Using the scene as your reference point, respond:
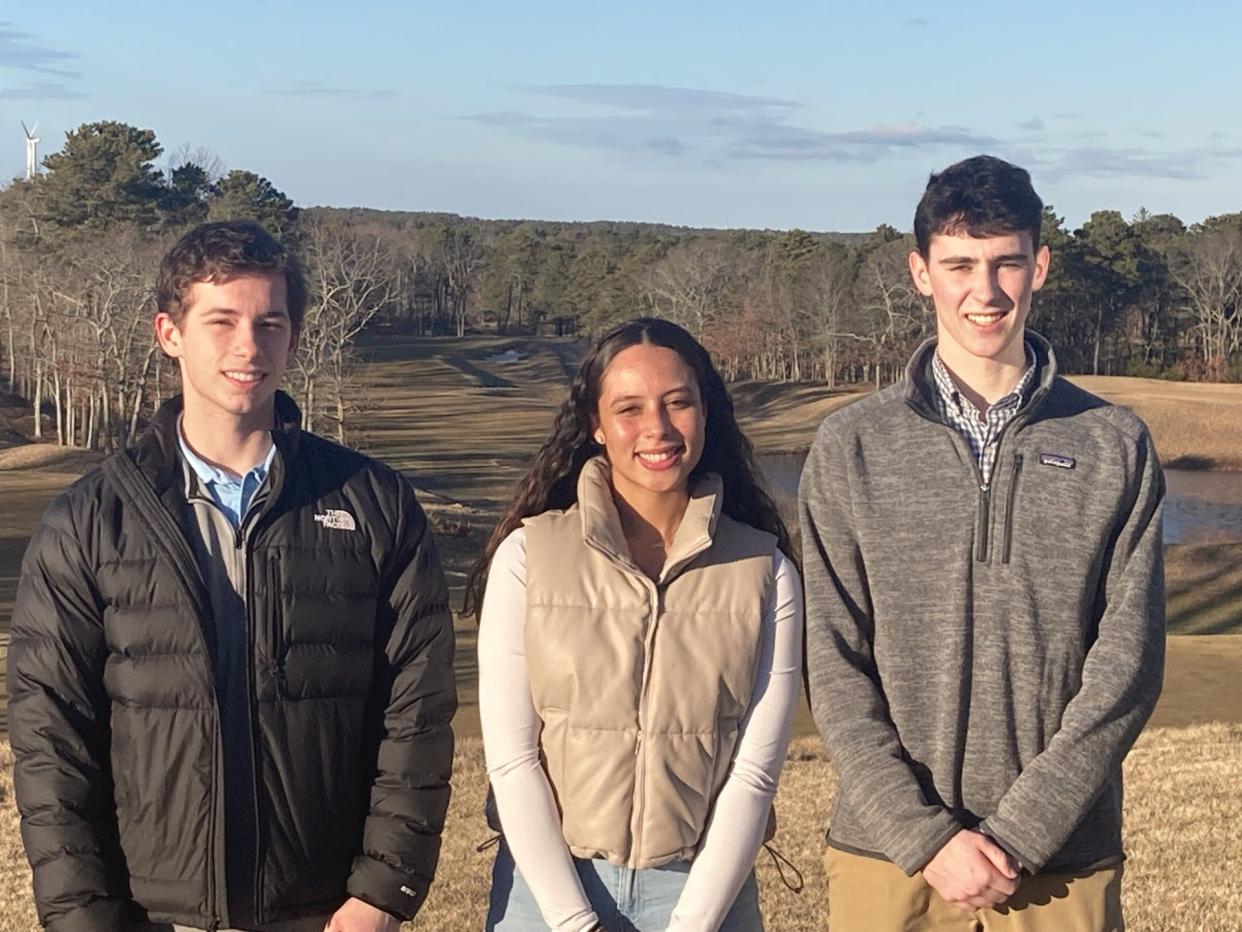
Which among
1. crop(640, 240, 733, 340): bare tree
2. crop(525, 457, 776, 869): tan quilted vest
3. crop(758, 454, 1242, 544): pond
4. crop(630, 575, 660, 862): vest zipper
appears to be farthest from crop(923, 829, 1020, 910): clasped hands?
crop(640, 240, 733, 340): bare tree

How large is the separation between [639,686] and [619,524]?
351 mm

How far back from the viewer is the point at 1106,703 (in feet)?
10.4

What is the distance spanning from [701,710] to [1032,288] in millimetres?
1250

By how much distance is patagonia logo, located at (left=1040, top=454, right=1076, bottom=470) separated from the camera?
3.31 meters

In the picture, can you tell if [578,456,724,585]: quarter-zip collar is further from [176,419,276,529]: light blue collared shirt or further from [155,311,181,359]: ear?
[155,311,181,359]: ear

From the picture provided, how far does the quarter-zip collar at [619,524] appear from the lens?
315 centimetres

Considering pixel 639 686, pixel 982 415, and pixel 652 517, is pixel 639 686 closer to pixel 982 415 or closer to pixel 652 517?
pixel 652 517

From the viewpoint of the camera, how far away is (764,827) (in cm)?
317

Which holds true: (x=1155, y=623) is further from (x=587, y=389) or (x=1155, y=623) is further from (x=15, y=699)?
(x=15, y=699)

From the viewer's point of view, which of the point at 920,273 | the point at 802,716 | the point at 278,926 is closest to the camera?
the point at 278,926

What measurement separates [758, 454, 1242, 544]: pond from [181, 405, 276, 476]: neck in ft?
Result: 101

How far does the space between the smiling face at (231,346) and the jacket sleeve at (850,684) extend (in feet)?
4.01

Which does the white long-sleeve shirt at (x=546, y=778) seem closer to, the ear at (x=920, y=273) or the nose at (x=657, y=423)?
the nose at (x=657, y=423)

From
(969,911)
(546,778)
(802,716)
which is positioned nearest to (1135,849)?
(969,911)
